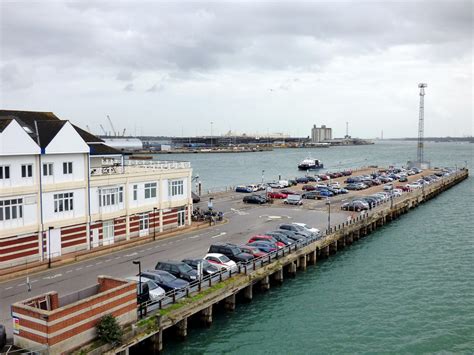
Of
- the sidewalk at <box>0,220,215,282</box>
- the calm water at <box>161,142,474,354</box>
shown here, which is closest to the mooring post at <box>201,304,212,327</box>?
the calm water at <box>161,142,474,354</box>

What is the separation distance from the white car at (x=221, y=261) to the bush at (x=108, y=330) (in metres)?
11.4

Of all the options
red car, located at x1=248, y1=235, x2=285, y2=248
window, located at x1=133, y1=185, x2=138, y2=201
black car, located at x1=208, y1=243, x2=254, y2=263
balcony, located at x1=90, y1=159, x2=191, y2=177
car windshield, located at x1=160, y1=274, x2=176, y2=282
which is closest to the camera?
car windshield, located at x1=160, y1=274, x2=176, y2=282

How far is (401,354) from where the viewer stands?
91.4 feet

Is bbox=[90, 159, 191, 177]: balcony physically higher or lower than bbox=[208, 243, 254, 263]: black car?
higher

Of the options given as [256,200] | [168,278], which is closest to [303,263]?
[168,278]

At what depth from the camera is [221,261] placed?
1342 inches

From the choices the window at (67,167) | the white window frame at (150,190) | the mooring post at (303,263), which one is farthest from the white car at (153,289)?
A: the white window frame at (150,190)

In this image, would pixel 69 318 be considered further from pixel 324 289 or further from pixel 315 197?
pixel 315 197

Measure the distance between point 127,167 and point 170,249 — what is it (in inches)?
361

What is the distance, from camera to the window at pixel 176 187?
47.6 meters

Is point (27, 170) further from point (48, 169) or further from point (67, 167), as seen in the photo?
point (67, 167)

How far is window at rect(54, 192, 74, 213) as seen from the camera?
36781 mm

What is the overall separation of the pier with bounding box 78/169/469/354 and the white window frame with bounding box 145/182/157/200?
1308 centimetres

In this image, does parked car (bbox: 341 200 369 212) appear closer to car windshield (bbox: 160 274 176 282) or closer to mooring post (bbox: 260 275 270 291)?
mooring post (bbox: 260 275 270 291)
